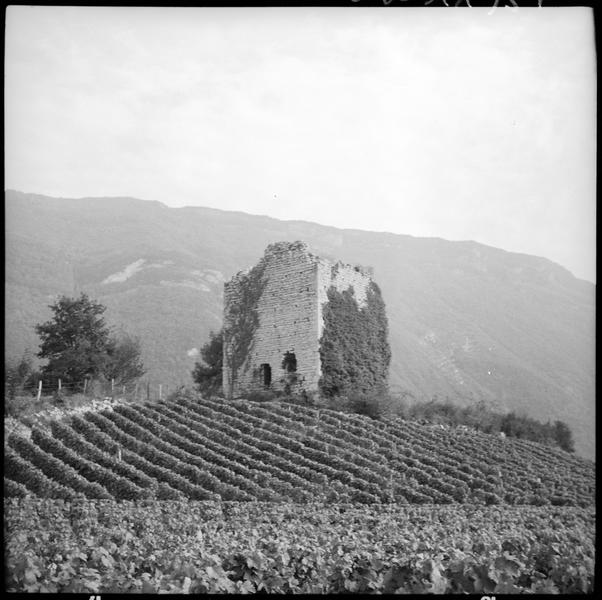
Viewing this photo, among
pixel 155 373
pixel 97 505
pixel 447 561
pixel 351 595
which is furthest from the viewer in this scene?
pixel 155 373

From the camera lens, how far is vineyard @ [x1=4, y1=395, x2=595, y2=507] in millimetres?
8539

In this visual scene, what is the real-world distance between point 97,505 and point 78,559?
1467 mm

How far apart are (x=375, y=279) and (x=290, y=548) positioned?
548 cm

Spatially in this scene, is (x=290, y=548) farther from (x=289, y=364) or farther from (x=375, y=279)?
(x=375, y=279)

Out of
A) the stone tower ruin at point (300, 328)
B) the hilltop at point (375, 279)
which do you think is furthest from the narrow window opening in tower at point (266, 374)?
the hilltop at point (375, 279)

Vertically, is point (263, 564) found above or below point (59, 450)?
below

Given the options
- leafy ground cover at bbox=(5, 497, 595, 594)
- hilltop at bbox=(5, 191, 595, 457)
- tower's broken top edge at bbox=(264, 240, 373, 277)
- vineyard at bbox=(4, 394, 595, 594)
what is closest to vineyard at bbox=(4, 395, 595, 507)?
vineyard at bbox=(4, 394, 595, 594)

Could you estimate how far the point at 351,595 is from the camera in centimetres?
661

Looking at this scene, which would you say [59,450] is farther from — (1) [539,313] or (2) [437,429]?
(1) [539,313]

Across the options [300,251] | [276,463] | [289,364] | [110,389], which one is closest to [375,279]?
[300,251]

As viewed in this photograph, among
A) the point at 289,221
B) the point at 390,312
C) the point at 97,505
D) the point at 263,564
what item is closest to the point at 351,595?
the point at 263,564

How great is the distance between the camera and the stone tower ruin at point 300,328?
38.7ft

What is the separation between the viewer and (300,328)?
12211mm

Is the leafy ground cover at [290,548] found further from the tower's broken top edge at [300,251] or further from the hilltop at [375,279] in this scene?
the tower's broken top edge at [300,251]
